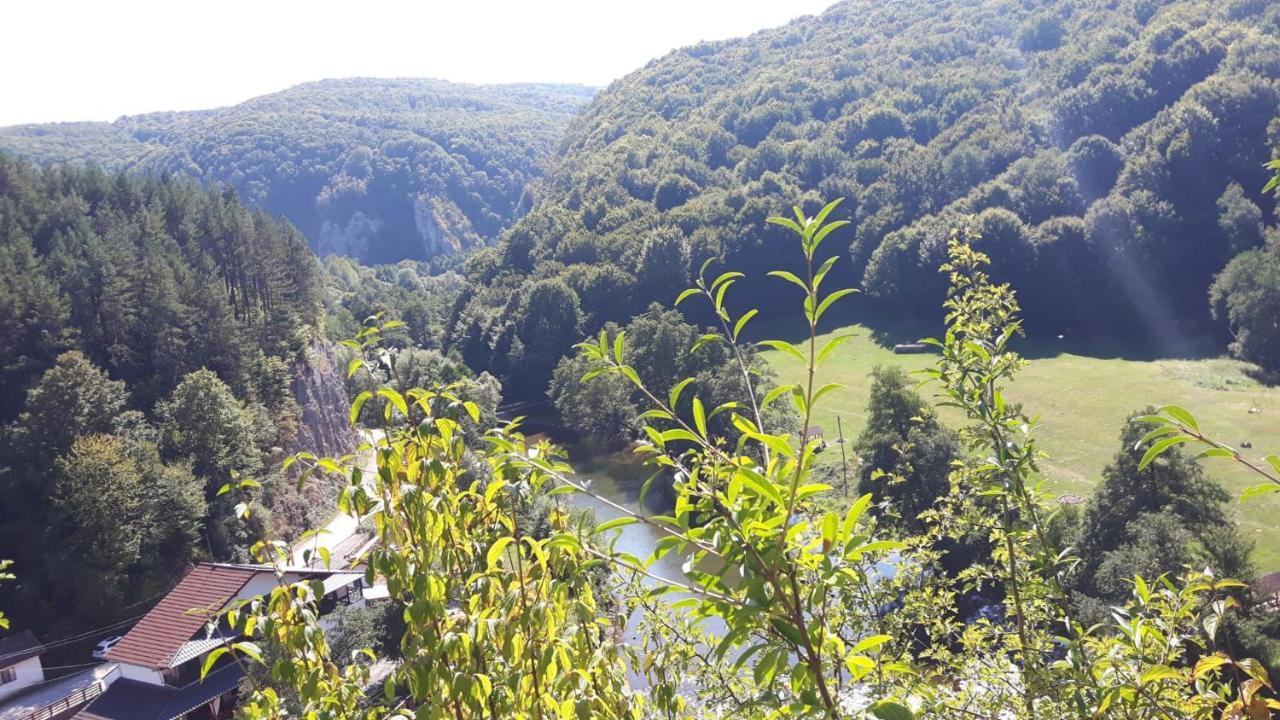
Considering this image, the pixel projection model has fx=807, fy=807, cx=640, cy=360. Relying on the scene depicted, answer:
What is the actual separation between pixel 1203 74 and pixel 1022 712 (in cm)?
8794

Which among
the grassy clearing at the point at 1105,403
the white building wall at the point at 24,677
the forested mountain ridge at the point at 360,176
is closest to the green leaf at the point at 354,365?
the grassy clearing at the point at 1105,403

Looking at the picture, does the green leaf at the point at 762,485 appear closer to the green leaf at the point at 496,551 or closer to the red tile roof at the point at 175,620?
the green leaf at the point at 496,551

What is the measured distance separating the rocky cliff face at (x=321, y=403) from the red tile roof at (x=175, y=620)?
16.7m

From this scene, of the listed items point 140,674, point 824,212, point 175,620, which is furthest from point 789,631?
point 175,620

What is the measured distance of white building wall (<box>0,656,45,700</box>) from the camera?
2837 cm

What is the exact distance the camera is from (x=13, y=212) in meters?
44.5

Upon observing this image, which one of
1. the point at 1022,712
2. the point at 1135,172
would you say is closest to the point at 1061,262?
the point at 1135,172

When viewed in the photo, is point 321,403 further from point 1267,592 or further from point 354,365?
point 354,365

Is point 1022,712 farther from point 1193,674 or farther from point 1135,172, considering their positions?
point 1135,172

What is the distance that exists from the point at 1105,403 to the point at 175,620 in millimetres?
46732

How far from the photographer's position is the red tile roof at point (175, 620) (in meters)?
24.4

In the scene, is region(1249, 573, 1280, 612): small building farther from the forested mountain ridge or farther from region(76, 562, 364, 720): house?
the forested mountain ridge

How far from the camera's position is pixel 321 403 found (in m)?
49.6

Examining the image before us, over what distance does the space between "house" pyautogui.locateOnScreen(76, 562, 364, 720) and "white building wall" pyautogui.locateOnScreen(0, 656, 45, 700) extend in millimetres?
6674
